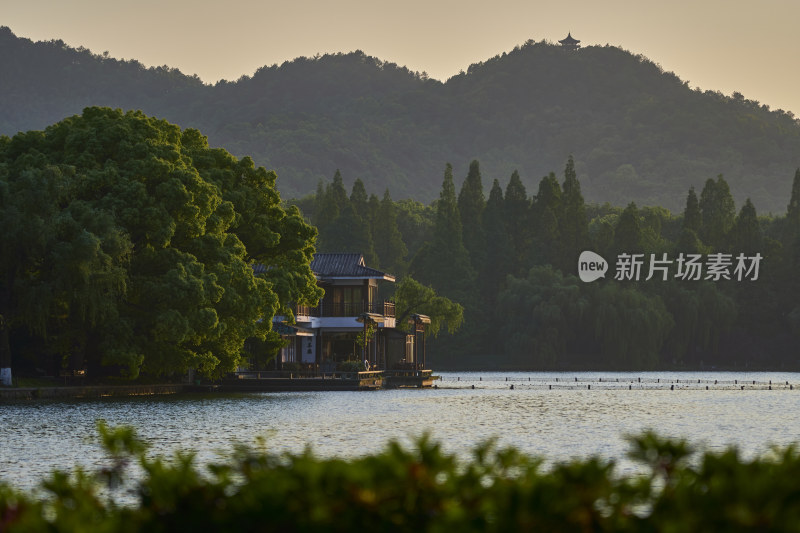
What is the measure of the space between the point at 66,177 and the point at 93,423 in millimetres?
16196

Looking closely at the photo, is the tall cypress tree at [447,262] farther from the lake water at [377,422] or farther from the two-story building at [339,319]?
the lake water at [377,422]

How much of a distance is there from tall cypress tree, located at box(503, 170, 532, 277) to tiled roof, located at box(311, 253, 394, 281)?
2378 inches

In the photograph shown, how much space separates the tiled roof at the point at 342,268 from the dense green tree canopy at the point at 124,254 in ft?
59.9

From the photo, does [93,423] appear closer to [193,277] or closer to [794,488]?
[193,277]

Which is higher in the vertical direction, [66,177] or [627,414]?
[66,177]

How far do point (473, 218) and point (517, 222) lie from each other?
515 centimetres

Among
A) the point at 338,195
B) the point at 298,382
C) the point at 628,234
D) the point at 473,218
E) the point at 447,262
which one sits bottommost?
the point at 298,382

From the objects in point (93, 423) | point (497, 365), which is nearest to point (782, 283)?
point (497, 365)

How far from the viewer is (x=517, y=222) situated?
474ft

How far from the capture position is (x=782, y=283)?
133 metres

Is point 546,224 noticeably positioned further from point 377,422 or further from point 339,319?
point 377,422

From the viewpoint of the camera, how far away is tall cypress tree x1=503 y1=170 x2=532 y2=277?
5566 inches

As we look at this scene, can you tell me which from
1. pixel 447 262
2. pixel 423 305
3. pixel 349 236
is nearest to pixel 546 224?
pixel 447 262

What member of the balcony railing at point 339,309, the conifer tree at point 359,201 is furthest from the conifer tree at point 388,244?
the balcony railing at point 339,309
